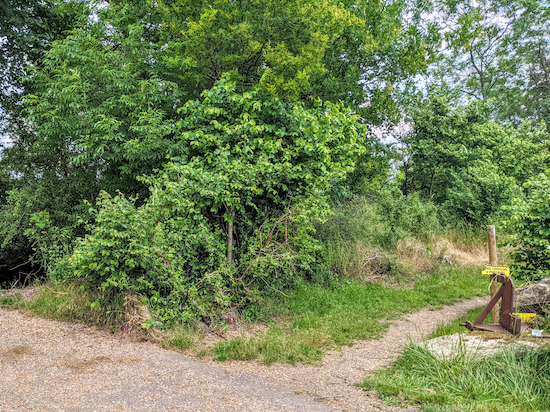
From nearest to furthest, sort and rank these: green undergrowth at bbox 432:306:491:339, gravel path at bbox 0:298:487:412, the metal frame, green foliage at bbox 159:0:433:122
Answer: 1. gravel path at bbox 0:298:487:412
2. the metal frame
3. green undergrowth at bbox 432:306:491:339
4. green foliage at bbox 159:0:433:122

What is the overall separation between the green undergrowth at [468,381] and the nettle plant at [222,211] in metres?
2.58

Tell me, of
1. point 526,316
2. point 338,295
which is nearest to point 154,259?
point 338,295

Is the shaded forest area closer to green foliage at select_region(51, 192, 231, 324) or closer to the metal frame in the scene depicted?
green foliage at select_region(51, 192, 231, 324)

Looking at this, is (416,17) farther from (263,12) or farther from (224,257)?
(224,257)

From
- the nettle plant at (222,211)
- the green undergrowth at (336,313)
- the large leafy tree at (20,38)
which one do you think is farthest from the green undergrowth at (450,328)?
the large leafy tree at (20,38)

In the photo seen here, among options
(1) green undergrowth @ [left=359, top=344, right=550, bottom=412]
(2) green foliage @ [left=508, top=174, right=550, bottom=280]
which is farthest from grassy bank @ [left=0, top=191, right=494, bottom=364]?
(2) green foliage @ [left=508, top=174, right=550, bottom=280]

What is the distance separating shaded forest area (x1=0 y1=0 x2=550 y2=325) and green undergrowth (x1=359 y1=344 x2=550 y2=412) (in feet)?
7.74

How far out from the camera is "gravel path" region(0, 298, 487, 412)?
11.3ft

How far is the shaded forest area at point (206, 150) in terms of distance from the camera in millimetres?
6012

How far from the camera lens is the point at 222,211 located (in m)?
7.12

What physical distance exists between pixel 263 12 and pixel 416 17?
32.4 feet

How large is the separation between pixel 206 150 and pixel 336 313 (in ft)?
12.0

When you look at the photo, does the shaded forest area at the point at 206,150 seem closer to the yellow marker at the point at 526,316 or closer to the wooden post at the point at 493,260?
the wooden post at the point at 493,260

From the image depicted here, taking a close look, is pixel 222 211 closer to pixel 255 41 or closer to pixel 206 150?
pixel 206 150
